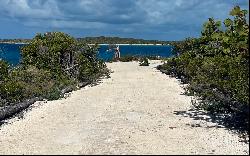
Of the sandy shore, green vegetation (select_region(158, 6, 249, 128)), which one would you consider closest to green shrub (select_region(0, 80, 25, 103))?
the sandy shore

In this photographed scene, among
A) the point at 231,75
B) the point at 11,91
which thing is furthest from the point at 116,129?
the point at 11,91

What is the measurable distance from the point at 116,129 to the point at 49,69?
Result: 12399mm

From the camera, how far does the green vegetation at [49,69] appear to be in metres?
21.2

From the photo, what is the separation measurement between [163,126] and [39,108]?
6.20m

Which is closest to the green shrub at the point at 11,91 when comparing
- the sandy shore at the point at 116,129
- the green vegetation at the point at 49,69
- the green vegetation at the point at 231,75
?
the green vegetation at the point at 49,69

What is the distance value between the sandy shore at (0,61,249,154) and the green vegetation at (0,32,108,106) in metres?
1.13

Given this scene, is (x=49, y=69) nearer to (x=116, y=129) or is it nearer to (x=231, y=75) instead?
(x=116, y=129)

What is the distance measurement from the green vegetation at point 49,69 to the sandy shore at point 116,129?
113 centimetres

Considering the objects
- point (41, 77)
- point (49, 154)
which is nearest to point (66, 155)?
point (49, 154)

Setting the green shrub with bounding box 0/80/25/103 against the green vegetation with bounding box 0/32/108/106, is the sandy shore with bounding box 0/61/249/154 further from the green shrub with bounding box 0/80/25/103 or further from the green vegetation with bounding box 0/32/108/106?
the green vegetation with bounding box 0/32/108/106

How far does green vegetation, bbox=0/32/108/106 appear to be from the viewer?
2116cm

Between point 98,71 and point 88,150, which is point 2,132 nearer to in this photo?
point 88,150

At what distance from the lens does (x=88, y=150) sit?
42.5 ft

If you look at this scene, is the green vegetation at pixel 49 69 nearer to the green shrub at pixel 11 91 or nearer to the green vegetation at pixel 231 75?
the green shrub at pixel 11 91
